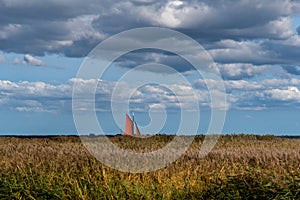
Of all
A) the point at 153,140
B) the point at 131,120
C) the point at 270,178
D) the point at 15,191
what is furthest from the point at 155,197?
the point at 131,120

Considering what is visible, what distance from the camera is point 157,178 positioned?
14016 millimetres

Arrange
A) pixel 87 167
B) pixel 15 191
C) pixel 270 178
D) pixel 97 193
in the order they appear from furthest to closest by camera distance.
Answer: pixel 87 167 < pixel 15 191 < pixel 97 193 < pixel 270 178

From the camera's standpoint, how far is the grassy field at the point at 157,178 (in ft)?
39.8

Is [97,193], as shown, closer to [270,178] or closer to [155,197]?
[155,197]

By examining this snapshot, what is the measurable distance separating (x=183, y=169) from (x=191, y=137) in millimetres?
11402

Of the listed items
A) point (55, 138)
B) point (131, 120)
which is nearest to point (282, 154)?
point (55, 138)

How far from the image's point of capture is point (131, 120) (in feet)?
111

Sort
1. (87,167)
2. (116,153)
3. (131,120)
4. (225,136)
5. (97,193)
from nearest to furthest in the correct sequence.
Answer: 1. (97,193)
2. (87,167)
3. (116,153)
4. (225,136)
5. (131,120)

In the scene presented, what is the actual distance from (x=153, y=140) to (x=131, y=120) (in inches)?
320

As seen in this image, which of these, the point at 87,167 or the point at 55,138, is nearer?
the point at 87,167

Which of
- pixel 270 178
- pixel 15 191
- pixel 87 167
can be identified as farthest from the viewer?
pixel 87 167

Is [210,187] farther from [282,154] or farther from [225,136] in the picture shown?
[225,136]

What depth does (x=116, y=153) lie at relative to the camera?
1739cm

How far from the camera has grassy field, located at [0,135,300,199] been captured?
1213 centimetres
